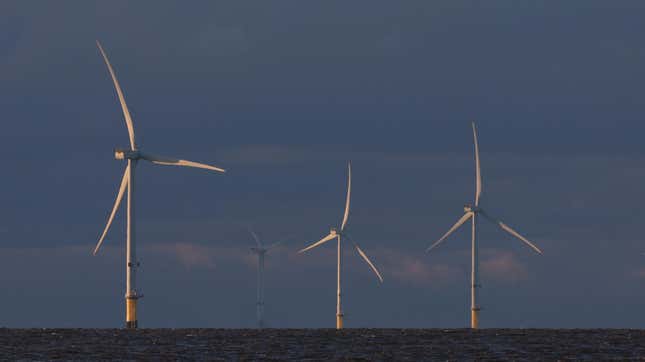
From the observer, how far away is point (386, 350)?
176250mm

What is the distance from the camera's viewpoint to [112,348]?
6909 inches

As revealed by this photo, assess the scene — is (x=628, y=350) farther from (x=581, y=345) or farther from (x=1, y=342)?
(x=1, y=342)

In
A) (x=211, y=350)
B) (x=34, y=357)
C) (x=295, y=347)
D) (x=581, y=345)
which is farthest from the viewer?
(x=581, y=345)

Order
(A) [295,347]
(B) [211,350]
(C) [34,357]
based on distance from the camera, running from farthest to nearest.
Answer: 1. (A) [295,347]
2. (B) [211,350]
3. (C) [34,357]

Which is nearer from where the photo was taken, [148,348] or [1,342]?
[148,348]

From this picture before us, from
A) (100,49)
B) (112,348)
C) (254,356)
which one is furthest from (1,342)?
(254,356)

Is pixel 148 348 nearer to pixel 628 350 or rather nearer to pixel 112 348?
pixel 112 348

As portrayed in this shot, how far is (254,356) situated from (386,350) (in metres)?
23.6

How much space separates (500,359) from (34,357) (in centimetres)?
4815

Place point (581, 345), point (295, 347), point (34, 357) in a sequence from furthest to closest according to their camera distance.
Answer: point (581, 345)
point (295, 347)
point (34, 357)

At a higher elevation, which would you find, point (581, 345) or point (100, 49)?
point (100, 49)

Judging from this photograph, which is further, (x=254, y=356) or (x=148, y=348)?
(x=148, y=348)

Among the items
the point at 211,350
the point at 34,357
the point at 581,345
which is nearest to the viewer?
the point at 34,357

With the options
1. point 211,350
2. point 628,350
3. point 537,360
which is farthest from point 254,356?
point 628,350
